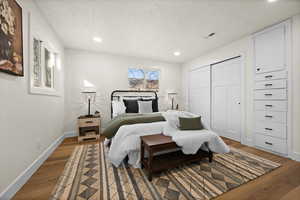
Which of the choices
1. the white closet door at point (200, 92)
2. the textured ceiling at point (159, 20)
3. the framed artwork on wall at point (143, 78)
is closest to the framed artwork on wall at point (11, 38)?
the textured ceiling at point (159, 20)

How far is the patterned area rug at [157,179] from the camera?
1.31 meters

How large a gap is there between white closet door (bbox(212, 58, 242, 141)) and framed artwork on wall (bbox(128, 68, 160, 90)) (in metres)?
1.93

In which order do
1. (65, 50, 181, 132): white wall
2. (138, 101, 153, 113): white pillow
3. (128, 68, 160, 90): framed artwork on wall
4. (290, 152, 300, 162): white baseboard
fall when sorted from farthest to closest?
(128, 68, 160, 90): framed artwork on wall → (65, 50, 181, 132): white wall → (138, 101, 153, 113): white pillow → (290, 152, 300, 162): white baseboard

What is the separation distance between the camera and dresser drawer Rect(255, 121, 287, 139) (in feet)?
7.27

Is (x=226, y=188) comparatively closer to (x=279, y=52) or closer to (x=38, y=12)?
(x=279, y=52)

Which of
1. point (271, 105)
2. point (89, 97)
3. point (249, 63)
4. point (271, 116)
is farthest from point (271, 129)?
point (89, 97)

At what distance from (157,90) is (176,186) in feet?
10.9

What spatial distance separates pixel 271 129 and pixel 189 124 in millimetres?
1753

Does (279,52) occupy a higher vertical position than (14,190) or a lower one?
higher

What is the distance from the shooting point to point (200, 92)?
4.08 meters

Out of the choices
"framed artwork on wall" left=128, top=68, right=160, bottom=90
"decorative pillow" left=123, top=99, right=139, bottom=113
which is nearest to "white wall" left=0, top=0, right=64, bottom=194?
"decorative pillow" left=123, top=99, right=139, bottom=113

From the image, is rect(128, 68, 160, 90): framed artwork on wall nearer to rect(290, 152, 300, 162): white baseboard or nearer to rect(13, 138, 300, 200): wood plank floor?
rect(13, 138, 300, 200): wood plank floor

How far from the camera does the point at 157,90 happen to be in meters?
4.45

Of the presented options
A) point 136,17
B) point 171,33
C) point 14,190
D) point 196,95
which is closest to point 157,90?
point 196,95
